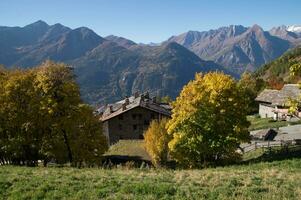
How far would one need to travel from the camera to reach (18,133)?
173 feet

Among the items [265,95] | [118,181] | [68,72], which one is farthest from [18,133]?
[265,95]

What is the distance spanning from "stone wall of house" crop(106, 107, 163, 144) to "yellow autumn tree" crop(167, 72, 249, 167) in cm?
4870

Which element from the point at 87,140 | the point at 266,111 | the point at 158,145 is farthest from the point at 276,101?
the point at 87,140

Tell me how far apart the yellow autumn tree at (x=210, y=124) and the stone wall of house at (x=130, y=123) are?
1917 inches

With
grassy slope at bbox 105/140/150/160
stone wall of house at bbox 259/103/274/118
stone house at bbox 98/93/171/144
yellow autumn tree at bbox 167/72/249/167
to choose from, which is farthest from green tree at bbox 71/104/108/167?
stone wall of house at bbox 259/103/274/118

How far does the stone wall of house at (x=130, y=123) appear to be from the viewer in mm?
→ 101438

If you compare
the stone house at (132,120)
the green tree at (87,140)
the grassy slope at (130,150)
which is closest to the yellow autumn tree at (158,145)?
the grassy slope at (130,150)

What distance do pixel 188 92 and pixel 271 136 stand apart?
25.4 meters

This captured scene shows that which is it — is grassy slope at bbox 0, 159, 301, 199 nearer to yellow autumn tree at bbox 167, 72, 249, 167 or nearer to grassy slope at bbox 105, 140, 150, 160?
yellow autumn tree at bbox 167, 72, 249, 167

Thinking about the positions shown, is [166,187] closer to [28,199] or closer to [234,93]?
[28,199]

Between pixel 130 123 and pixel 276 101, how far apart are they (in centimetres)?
3393

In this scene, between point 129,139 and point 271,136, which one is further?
point 129,139

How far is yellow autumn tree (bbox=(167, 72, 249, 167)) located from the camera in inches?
1967

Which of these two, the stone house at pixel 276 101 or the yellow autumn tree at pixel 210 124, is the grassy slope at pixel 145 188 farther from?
the stone house at pixel 276 101
